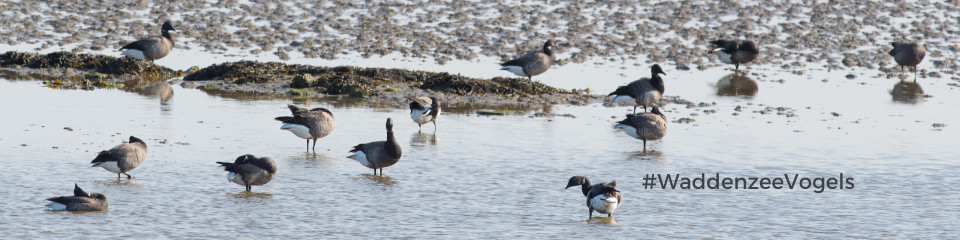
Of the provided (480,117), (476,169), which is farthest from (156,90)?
(476,169)

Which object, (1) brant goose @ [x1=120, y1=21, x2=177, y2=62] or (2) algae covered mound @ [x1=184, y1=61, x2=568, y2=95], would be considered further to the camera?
(1) brant goose @ [x1=120, y1=21, x2=177, y2=62]

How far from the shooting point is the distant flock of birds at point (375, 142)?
619 inches

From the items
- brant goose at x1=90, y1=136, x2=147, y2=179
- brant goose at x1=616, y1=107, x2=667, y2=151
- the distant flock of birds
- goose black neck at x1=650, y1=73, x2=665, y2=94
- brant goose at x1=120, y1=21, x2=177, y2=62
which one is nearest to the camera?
the distant flock of birds

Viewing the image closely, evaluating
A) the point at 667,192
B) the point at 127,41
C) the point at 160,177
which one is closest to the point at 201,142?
the point at 160,177

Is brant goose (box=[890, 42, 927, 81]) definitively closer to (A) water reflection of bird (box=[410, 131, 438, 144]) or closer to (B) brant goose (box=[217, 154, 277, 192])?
(A) water reflection of bird (box=[410, 131, 438, 144])

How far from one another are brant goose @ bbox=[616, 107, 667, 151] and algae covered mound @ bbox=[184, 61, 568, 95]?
781cm

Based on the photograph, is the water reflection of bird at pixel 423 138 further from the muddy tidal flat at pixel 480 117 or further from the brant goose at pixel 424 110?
the brant goose at pixel 424 110

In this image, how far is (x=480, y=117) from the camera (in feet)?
Result: 86.4

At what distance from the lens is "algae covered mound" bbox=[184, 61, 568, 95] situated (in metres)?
29.9

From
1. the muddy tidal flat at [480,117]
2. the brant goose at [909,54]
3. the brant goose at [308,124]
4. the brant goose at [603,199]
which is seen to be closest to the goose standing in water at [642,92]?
the muddy tidal flat at [480,117]

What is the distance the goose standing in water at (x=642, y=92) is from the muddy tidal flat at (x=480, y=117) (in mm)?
495

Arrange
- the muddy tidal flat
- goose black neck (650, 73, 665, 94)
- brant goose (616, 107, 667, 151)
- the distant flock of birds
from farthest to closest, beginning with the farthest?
goose black neck (650, 73, 665, 94) < brant goose (616, 107, 667, 151) < the muddy tidal flat < the distant flock of birds

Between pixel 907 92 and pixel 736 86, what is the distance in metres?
4.71

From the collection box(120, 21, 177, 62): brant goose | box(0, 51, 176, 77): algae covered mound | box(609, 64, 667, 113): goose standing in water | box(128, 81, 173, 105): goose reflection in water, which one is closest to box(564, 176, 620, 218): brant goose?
box(609, 64, 667, 113): goose standing in water
